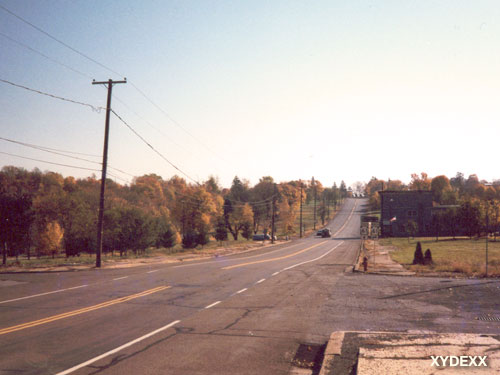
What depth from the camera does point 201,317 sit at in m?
11.4

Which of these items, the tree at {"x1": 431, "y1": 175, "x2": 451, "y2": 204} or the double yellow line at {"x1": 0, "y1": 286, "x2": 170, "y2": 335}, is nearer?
the double yellow line at {"x1": 0, "y1": 286, "x2": 170, "y2": 335}

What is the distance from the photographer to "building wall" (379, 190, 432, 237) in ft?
290

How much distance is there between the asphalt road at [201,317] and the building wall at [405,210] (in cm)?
7316

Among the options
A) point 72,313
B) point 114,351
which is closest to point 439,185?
point 72,313

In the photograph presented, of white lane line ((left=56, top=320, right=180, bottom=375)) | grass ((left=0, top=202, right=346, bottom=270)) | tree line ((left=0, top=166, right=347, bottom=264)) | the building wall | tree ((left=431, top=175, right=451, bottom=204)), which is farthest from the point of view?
tree ((left=431, top=175, right=451, bottom=204))

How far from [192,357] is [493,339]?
6.30 metres

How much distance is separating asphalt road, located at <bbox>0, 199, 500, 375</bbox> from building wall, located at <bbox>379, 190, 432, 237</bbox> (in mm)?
73159

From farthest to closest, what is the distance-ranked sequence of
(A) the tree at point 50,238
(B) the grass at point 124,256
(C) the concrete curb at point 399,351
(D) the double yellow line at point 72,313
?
(A) the tree at point 50,238
(B) the grass at point 124,256
(D) the double yellow line at point 72,313
(C) the concrete curb at point 399,351

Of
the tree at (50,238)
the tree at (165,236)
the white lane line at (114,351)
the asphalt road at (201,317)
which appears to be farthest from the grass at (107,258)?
the white lane line at (114,351)

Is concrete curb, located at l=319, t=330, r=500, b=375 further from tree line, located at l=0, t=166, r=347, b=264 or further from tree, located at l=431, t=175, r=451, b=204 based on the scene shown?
tree, located at l=431, t=175, r=451, b=204

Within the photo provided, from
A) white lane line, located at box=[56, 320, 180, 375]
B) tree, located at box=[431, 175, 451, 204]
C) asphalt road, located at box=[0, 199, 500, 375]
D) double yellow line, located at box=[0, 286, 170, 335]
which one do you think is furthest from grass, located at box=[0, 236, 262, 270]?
tree, located at box=[431, 175, 451, 204]

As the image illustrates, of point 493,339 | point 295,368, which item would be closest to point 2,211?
point 295,368

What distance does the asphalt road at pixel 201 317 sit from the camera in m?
7.59

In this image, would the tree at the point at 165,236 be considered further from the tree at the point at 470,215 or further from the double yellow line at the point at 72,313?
the double yellow line at the point at 72,313
